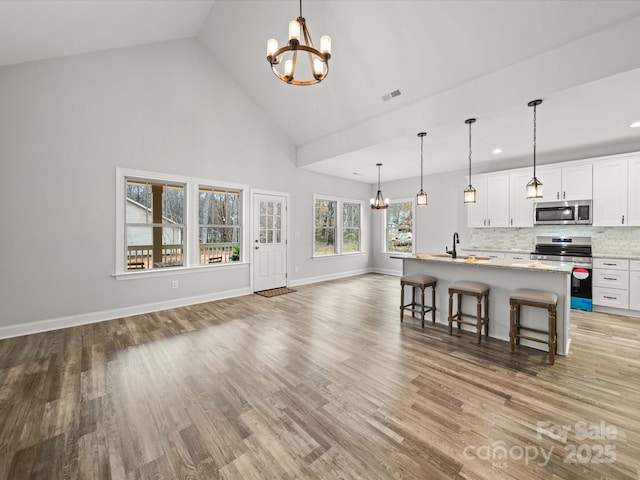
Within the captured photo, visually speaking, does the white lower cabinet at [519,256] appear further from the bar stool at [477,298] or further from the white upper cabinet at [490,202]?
the bar stool at [477,298]

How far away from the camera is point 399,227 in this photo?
26.6 ft

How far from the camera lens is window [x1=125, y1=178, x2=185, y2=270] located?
4.53 metres

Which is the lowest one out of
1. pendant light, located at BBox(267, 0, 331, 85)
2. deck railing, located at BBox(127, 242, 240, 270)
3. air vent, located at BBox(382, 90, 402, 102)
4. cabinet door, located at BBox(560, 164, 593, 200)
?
deck railing, located at BBox(127, 242, 240, 270)

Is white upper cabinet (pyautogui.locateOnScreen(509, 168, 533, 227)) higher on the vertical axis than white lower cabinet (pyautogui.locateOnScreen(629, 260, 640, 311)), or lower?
higher

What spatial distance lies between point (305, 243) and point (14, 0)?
217 inches

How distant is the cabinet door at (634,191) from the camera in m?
4.33

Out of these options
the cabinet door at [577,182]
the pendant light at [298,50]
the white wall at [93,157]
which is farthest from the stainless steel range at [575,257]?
the white wall at [93,157]

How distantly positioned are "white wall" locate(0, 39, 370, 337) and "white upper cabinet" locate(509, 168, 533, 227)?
5548mm

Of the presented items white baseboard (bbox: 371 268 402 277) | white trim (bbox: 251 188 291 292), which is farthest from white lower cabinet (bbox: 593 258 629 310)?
white trim (bbox: 251 188 291 292)

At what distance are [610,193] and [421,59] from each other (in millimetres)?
3942

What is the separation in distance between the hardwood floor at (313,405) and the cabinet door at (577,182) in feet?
7.66

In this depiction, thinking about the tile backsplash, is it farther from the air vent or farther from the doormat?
the doormat

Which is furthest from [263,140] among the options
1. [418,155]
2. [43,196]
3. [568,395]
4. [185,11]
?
[568,395]

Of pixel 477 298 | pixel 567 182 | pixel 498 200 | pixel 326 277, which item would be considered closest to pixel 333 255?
pixel 326 277
